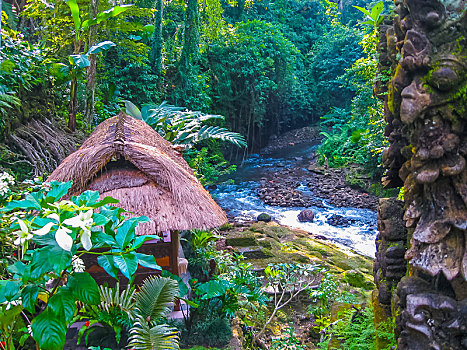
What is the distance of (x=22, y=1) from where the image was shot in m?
11.0

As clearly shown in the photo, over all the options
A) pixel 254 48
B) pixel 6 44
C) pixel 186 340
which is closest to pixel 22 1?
pixel 6 44

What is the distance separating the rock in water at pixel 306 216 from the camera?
11.5 m

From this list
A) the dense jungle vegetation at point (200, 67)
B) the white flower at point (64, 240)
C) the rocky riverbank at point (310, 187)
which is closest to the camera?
the white flower at point (64, 240)

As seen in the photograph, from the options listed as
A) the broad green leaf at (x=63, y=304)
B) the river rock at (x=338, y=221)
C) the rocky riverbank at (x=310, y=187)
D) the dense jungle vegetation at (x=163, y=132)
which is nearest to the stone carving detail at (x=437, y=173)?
the dense jungle vegetation at (x=163, y=132)

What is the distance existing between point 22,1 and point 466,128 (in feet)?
40.6

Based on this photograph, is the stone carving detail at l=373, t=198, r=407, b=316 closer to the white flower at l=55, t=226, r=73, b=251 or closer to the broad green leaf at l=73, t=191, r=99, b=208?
the broad green leaf at l=73, t=191, r=99, b=208

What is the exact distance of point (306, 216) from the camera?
37.9 ft

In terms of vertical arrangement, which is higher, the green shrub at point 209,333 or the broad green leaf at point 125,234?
the broad green leaf at point 125,234

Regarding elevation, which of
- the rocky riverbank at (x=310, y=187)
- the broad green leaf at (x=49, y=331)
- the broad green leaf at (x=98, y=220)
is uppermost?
the broad green leaf at (x=98, y=220)

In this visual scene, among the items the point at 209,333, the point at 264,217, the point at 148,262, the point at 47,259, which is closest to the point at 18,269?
the point at 47,259

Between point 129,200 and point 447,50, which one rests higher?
point 447,50

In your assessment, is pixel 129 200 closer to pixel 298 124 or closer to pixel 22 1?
pixel 22 1

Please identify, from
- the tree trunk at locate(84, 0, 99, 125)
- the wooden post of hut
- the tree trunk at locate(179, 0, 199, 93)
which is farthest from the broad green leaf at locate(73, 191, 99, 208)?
the tree trunk at locate(179, 0, 199, 93)

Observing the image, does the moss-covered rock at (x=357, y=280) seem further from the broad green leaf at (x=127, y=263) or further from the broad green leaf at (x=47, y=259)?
the broad green leaf at (x=47, y=259)
